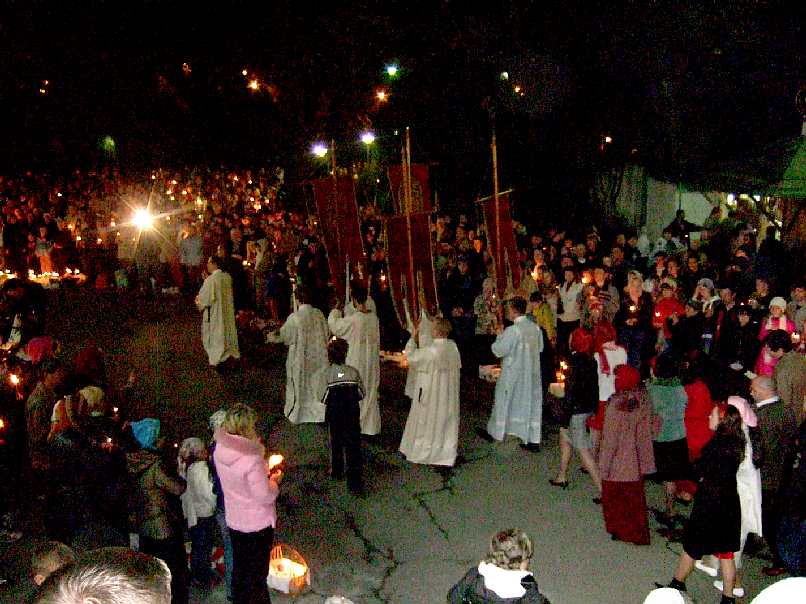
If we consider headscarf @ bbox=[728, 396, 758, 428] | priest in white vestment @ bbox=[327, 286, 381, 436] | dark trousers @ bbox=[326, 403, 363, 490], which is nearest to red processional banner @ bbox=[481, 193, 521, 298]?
priest in white vestment @ bbox=[327, 286, 381, 436]

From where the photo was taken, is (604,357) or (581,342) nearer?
(581,342)

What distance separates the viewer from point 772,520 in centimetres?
688

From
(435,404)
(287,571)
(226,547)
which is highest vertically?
(435,404)

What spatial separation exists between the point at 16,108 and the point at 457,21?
16460 millimetres

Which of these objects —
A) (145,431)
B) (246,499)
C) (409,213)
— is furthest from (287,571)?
(409,213)

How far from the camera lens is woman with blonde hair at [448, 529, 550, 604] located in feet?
12.6

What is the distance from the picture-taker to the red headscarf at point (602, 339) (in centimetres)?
832

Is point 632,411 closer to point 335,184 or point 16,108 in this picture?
point 335,184

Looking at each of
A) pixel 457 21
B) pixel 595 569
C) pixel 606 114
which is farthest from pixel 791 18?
pixel 595 569

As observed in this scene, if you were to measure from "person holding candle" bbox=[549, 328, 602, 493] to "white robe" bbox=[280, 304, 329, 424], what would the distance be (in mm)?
3201

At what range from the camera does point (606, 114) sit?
20062 mm

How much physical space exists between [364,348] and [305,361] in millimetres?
810

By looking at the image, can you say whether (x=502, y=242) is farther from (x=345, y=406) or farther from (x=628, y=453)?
(x=628, y=453)

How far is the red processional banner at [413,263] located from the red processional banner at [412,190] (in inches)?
5.8
